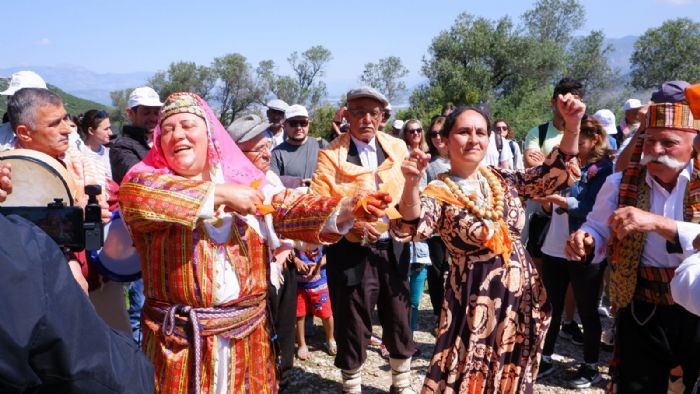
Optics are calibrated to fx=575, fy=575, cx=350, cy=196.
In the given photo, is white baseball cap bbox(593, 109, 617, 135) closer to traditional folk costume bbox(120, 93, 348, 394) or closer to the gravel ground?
the gravel ground

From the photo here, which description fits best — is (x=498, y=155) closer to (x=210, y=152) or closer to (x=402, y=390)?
(x=402, y=390)

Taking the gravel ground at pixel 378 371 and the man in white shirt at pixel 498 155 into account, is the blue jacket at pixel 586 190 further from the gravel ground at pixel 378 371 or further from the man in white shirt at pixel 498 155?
the man in white shirt at pixel 498 155

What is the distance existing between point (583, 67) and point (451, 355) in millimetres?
58547

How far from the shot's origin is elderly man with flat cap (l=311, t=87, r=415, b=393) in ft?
13.3

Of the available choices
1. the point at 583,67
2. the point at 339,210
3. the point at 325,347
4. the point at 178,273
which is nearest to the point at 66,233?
the point at 178,273

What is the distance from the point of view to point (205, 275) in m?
2.41

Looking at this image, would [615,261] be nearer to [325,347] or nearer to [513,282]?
[513,282]

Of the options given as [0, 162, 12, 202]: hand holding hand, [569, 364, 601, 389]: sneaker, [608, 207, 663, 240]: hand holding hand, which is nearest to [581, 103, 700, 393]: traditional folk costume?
[608, 207, 663, 240]: hand holding hand

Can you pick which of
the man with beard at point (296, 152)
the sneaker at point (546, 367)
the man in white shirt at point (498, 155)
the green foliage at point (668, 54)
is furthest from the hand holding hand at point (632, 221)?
the green foliage at point (668, 54)

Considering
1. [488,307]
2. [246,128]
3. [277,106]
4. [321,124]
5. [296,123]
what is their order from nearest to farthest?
[488,307] → [246,128] → [296,123] → [277,106] → [321,124]

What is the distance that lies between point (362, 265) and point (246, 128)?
1.24 meters

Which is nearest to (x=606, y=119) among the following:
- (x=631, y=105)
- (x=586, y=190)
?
(x=631, y=105)

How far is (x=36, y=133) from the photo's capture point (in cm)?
271

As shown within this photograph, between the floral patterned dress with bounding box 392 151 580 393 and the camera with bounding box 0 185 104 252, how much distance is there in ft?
5.65
